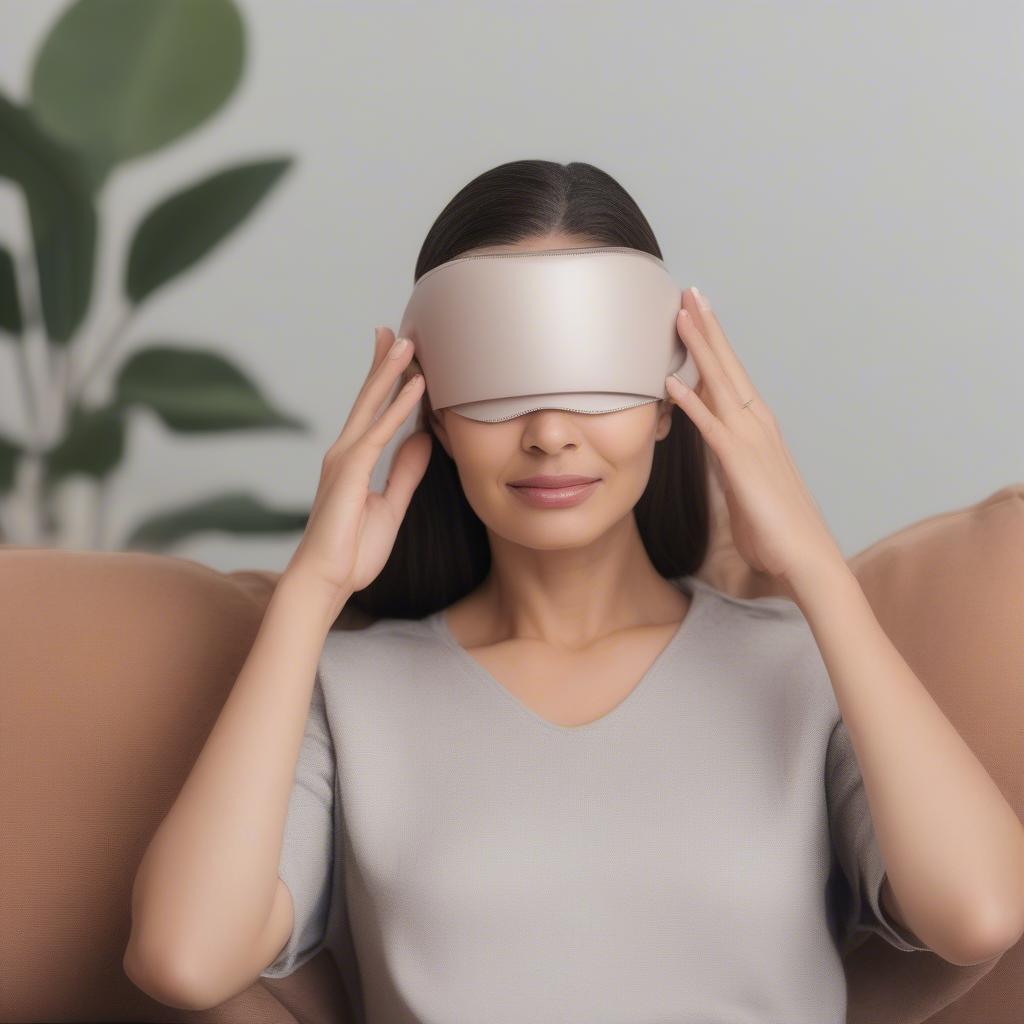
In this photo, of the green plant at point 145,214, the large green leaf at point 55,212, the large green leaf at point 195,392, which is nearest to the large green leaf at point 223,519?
the green plant at point 145,214

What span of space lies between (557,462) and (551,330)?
120mm

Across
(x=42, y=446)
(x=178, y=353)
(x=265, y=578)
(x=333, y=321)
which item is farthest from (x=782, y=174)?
(x=42, y=446)

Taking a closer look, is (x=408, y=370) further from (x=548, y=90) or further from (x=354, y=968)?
(x=548, y=90)

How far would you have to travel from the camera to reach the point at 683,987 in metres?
1.17

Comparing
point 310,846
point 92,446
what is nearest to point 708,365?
point 310,846

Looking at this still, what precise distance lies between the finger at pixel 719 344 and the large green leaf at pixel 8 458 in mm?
1683

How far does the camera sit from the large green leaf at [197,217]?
2434mm

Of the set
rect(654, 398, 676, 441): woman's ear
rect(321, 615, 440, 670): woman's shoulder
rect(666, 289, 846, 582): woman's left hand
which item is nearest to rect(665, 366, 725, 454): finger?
rect(666, 289, 846, 582): woman's left hand

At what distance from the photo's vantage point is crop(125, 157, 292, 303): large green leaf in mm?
2434

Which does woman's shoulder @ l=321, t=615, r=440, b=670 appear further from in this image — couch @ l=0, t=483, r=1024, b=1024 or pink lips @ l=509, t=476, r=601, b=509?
pink lips @ l=509, t=476, r=601, b=509

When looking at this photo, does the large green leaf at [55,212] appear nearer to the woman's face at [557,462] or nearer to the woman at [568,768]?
the woman at [568,768]

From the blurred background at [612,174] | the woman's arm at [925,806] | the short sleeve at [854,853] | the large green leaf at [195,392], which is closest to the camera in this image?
the woman's arm at [925,806]

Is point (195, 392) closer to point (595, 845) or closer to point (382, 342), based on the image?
point (382, 342)

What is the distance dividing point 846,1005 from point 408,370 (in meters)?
0.75
